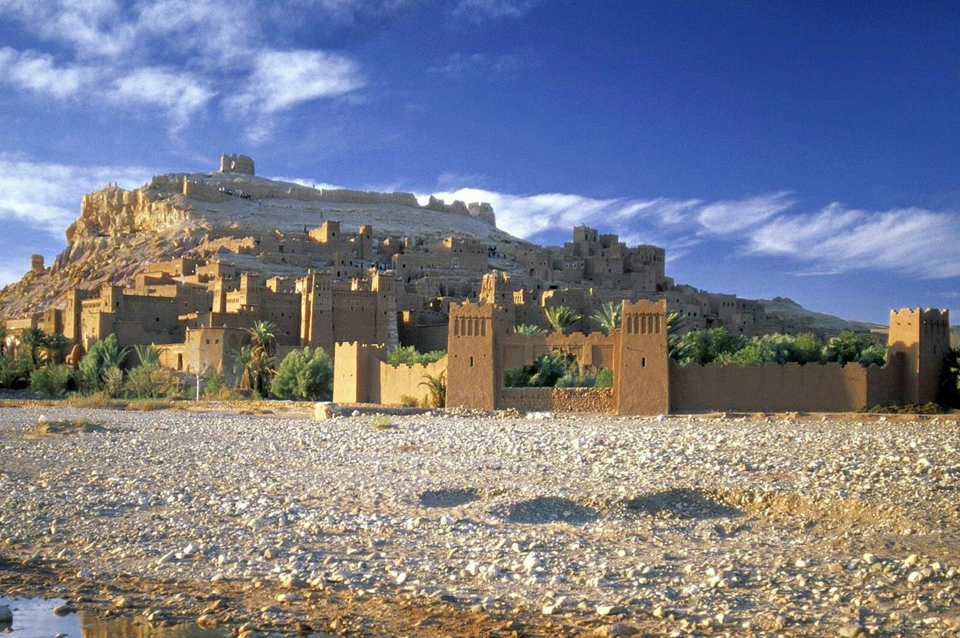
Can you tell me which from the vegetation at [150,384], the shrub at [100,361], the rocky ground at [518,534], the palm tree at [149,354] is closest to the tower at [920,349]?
the rocky ground at [518,534]

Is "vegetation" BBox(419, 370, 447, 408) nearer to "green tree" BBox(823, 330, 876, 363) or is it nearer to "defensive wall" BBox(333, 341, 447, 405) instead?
"defensive wall" BBox(333, 341, 447, 405)

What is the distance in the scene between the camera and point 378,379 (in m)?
29.5

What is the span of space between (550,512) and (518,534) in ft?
3.56

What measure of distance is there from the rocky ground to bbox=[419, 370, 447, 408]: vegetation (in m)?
7.32

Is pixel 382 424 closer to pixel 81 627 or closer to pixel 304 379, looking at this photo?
pixel 81 627

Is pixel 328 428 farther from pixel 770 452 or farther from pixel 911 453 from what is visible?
pixel 911 453

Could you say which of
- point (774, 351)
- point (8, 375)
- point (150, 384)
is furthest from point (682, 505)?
point (8, 375)

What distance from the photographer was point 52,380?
44.2 m

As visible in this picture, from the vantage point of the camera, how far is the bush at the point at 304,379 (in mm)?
35250

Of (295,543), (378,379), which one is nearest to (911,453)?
(295,543)

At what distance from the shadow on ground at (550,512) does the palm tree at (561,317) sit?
3292 cm

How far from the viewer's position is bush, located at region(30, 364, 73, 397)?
44.1 meters

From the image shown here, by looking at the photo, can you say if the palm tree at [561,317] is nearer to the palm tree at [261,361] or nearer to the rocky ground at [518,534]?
the palm tree at [261,361]

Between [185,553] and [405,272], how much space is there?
181 ft
